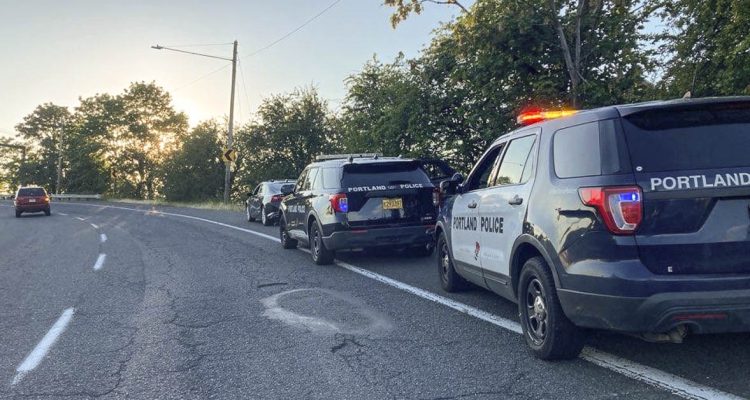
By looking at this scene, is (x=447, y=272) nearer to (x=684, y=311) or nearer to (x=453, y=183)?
(x=453, y=183)

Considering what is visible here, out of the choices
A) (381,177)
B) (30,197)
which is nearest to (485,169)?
(381,177)

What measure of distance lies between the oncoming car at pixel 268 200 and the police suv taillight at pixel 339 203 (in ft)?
29.9

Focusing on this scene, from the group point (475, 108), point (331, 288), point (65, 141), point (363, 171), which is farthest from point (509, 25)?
point (65, 141)

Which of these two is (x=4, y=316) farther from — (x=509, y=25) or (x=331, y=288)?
(x=509, y=25)

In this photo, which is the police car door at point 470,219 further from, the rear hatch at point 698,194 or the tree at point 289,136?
the tree at point 289,136

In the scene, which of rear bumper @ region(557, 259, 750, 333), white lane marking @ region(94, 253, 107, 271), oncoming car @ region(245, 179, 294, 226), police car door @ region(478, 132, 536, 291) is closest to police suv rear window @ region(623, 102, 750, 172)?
rear bumper @ region(557, 259, 750, 333)

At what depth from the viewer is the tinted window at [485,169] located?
609 centimetres

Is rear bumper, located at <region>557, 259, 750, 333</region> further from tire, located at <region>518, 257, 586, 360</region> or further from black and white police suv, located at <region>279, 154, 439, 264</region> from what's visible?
black and white police suv, located at <region>279, 154, 439, 264</region>

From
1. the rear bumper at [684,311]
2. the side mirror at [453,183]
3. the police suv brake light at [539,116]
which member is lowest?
the rear bumper at [684,311]

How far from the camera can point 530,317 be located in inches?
195

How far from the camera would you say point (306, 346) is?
542 cm

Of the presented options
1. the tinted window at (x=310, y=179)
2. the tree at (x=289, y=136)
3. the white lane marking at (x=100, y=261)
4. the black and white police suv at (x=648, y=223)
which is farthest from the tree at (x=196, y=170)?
the black and white police suv at (x=648, y=223)

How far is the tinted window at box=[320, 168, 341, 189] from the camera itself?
10000mm

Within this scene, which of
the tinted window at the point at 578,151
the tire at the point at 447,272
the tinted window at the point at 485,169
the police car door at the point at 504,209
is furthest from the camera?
the tire at the point at 447,272
